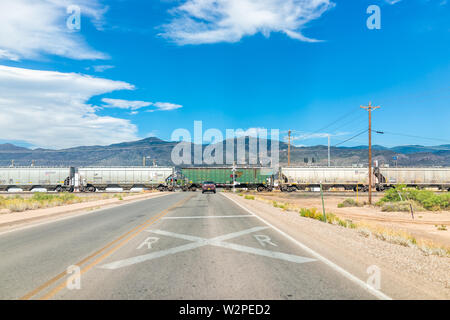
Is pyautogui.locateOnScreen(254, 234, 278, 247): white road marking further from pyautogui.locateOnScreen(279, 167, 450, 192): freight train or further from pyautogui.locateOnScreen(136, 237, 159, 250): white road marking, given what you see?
pyautogui.locateOnScreen(279, 167, 450, 192): freight train

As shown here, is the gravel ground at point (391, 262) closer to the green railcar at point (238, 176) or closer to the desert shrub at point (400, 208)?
the desert shrub at point (400, 208)

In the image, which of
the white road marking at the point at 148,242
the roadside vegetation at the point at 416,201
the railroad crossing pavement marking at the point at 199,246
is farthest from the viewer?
the roadside vegetation at the point at 416,201

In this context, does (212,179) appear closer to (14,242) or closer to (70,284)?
(14,242)

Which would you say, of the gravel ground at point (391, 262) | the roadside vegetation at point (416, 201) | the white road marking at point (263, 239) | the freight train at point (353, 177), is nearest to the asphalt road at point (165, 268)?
the white road marking at point (263, 239)

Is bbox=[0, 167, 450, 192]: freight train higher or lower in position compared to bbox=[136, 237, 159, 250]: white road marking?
higher

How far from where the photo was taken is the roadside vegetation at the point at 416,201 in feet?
86.3

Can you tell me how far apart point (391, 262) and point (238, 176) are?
51.1 m

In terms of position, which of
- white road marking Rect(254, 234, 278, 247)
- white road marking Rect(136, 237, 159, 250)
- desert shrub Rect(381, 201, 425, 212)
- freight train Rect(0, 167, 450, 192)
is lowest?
desert shrub Rect(381, 201, 425, 212)

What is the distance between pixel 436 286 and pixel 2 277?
7.66 metres

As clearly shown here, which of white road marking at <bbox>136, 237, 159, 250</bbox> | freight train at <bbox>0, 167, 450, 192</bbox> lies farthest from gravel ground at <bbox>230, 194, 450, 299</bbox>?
freight train at <bbox>0, 167, 450, 192</bbox>

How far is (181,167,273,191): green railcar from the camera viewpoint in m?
59.1

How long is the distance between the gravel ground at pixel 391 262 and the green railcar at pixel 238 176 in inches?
1850

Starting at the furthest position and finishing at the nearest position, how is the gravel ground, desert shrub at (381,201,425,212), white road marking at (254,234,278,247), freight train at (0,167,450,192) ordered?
freight train at (0,167,450,192)
desert shrub at (381,201,425,212)
white road marking at (254,234,278,247)
the gravel ground

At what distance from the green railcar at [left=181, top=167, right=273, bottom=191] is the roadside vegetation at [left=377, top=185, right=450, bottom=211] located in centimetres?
2893
